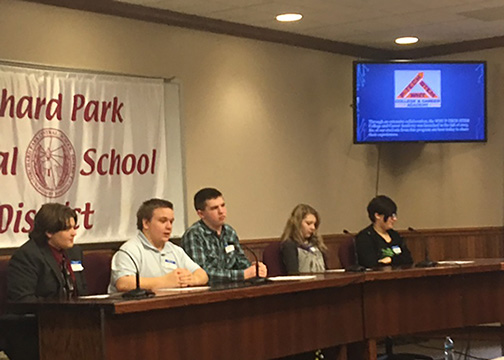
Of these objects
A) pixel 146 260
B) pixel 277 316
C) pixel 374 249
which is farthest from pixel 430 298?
pixel 146 260

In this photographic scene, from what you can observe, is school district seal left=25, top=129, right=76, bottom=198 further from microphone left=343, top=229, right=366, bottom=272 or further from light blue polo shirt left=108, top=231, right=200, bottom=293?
microphone left=343, top=229, right=366, bottom=272

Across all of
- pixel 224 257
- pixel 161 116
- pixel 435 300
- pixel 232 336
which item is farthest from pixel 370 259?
pixel 232 336

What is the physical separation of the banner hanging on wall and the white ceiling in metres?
0.74

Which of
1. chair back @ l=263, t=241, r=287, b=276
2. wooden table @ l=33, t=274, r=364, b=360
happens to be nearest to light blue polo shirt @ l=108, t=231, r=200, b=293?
wooden table @ l=33, t=274, r=364, b=360

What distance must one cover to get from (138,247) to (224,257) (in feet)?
2.36

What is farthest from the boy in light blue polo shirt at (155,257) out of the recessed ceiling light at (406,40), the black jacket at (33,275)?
the recessed ceiling light at (406,40)

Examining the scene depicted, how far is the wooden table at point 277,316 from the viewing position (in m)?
4.27

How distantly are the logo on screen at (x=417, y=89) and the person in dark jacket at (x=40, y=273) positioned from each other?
4085 millimetres

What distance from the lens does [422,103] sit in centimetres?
852

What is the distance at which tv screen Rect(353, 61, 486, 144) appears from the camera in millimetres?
8414

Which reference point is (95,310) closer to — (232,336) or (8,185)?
(232,336)

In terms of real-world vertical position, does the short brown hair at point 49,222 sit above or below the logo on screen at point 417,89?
below

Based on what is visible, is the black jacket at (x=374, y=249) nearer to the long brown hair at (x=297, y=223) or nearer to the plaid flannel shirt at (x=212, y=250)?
the long brown hair at (x=297, y=223)

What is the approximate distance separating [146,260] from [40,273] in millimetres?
712
